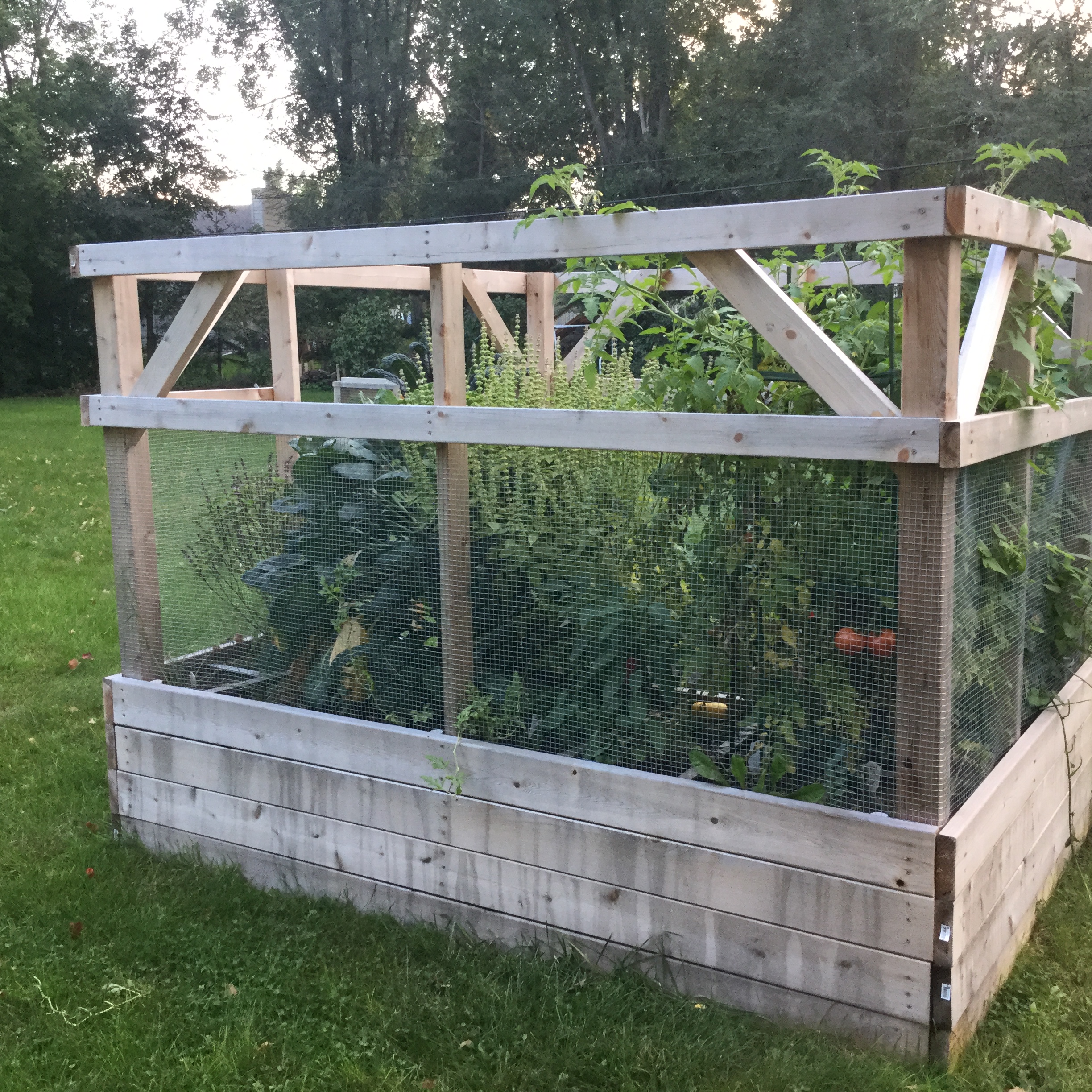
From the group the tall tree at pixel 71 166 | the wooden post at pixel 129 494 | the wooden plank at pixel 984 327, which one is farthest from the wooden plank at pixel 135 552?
the tall tree at pixel 71 166

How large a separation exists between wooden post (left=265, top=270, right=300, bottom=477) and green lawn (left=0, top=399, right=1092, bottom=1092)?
1796 millimetres

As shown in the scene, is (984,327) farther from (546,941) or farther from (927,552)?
(546,941)

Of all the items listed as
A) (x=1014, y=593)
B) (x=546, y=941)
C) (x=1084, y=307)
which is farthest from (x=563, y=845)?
(x=1084, y=307)

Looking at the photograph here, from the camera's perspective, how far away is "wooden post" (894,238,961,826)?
2.28m

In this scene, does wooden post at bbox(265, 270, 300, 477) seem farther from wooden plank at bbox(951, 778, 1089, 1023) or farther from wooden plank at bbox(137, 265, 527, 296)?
wooden plank at bbox(951, 778, 1089, 1023)

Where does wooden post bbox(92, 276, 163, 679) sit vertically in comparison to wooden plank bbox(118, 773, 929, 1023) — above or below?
above

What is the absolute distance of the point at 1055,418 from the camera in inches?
117

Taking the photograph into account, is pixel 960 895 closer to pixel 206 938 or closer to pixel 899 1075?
pixel 899 1075

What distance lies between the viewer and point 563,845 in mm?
2848

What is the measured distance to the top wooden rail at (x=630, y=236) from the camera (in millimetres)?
2260

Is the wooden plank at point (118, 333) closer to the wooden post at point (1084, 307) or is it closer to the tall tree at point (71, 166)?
the wooden post at point (1084, 307)

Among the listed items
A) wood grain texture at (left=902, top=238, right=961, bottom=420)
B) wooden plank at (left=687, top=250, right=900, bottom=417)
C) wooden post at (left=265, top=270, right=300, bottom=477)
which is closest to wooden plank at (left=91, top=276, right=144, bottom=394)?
wooden post at (left=265, top=270, right=300, bottom=477)

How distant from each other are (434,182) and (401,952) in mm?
26596

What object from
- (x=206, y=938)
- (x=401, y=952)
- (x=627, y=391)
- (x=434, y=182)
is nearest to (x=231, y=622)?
(x=206, y=938)
